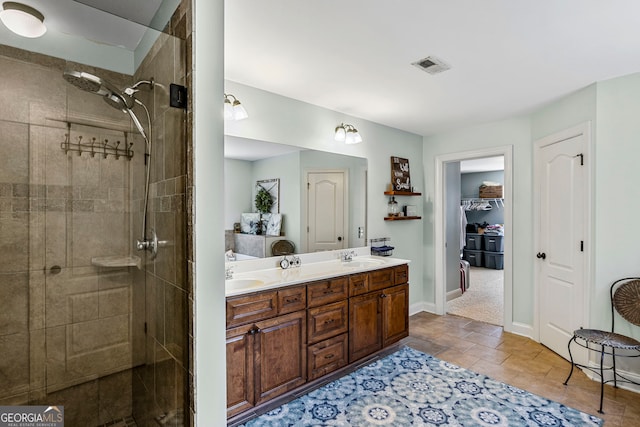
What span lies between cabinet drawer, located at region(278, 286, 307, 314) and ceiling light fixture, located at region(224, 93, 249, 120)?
4.53 ft

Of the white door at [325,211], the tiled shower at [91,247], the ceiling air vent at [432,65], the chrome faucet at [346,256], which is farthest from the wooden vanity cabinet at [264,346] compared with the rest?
the ceiling air vent at [432,65]

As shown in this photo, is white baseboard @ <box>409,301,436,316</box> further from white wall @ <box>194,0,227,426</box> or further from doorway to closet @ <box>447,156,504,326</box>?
white wall @ <box>194,0,227,426</box>

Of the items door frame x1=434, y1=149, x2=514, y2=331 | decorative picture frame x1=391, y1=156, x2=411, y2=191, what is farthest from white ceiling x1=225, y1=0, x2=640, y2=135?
decorative picture frame x1=391, y1=156, x2=411, y2=191

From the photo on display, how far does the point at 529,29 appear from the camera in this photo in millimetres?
1921

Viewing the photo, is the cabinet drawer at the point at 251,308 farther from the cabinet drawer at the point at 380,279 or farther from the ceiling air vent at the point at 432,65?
the ceiling air vent at the point at 432,65

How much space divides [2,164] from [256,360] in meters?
1.70

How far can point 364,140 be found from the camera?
147 inches

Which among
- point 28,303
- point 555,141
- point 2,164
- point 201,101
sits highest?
point 555,141

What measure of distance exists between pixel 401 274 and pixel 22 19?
3186mm

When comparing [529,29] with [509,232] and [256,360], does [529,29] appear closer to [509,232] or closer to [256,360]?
[509,232]

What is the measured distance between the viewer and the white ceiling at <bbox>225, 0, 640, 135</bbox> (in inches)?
68.1

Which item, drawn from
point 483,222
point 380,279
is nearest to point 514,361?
point 380,279

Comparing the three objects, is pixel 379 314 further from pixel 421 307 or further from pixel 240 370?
pixel 421 307

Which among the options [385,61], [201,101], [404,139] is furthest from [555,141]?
[201,101]
